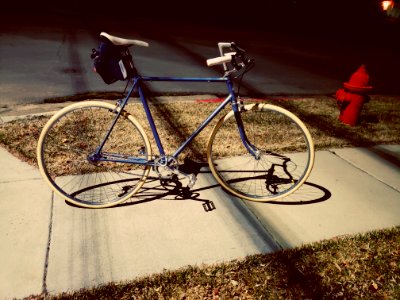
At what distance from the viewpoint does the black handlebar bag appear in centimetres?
271

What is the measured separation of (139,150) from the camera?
10.2 feet

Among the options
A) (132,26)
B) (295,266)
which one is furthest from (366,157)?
(132,26)

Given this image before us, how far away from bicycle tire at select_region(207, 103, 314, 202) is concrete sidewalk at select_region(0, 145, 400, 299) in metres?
0.17

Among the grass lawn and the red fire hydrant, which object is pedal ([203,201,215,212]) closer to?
the grass lawn

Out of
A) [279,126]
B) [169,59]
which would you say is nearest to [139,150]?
[279,126]

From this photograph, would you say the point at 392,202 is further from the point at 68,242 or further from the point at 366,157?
the point at 68,242

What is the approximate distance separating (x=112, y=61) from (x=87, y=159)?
3.17 feet

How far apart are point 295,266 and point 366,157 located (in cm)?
257

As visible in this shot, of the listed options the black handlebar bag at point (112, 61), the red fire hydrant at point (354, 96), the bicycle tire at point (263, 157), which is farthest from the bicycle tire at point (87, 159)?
the red fire hydrant at point (354, 96)

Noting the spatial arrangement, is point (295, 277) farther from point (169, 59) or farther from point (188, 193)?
point (169, 59)

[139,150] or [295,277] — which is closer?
[295,277]

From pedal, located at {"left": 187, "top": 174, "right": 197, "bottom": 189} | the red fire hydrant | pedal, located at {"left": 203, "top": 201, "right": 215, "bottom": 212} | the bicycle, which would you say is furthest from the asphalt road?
pedal, located at {"left": 203, "top": 201, "right": 215, "bottom": 212}

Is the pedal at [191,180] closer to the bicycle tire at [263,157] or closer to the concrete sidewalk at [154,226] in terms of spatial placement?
the concrete sidewalk at [154,226]

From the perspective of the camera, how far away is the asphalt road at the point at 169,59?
6.68m
